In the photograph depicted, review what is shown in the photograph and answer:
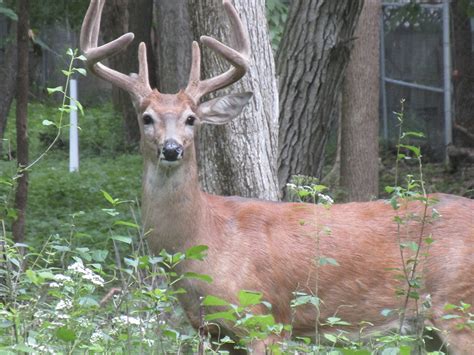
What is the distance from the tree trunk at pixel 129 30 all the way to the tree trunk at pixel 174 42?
2976 mm

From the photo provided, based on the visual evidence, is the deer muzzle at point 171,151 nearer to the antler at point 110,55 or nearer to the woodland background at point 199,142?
the woodland background at point 199,142

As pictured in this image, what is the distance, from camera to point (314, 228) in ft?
23.9

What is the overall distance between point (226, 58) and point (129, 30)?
10.6 m

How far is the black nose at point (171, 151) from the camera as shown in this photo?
6.97 m

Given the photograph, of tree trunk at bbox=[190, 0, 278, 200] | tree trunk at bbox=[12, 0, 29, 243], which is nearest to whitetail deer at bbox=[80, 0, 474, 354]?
tree trunk at bbox=[190, 0, 278, 200]

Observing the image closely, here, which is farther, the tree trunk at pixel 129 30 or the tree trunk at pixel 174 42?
the tree trunk at pixel 129 30

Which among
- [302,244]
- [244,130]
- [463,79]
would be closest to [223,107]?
[244,130]

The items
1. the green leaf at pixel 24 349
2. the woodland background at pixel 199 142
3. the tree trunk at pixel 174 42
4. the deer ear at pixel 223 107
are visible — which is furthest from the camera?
the tree trunk at pixel 174 42

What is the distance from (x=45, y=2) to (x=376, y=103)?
4.48 metres

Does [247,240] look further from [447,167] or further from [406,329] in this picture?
[447,167]

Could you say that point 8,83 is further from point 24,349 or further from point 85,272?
point 24,349

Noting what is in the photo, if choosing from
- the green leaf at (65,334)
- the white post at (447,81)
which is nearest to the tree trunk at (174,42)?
the white post at (447,81)

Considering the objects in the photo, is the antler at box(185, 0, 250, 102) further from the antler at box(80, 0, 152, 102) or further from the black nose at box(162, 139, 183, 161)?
the black nose at box(162, 139, 183, 161)

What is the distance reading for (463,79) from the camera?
56.1ft
